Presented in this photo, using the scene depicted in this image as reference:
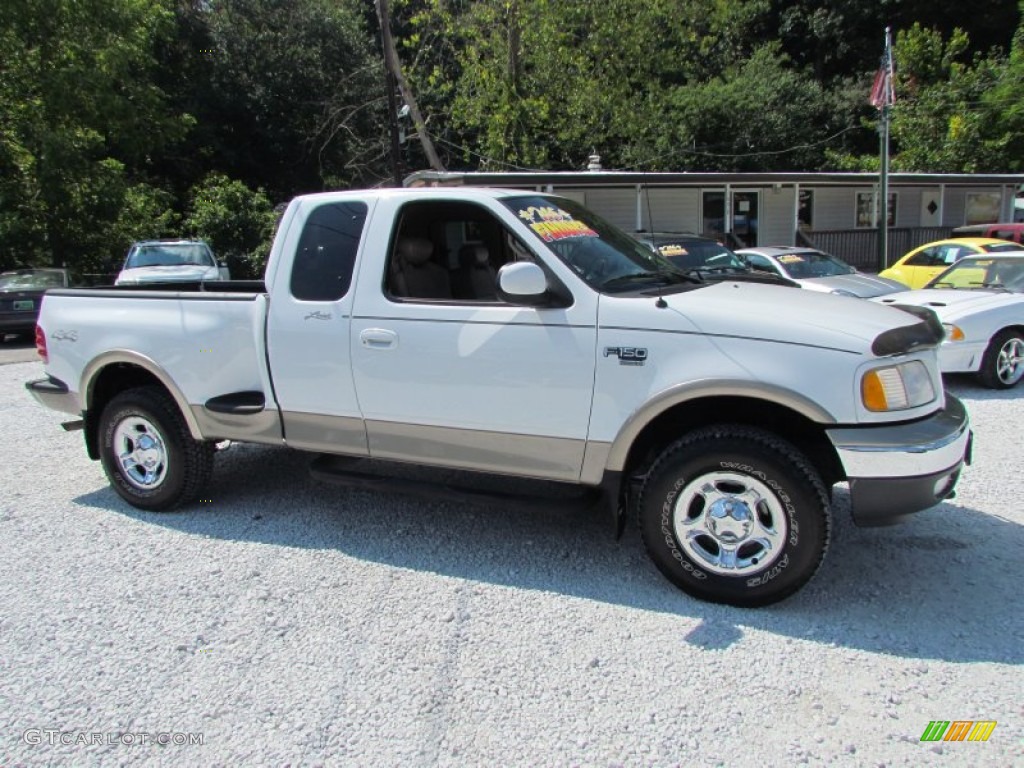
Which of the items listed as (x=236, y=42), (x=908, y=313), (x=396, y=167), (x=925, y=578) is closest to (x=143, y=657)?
(x=925, y=578)

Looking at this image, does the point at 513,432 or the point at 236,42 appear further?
the point at 236,42

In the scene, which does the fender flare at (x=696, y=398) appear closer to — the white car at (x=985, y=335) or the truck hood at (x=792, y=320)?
the truck hood at (x=792, y=320)

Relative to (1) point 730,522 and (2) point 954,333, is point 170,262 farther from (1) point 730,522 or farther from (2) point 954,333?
(1) point 730,522

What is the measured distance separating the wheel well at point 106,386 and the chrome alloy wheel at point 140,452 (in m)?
0.29

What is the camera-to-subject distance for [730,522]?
3.45m

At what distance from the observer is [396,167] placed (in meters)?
20.9

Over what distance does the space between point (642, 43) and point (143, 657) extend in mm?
23476

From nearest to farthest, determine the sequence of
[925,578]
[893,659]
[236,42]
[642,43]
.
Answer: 1. [893,659]
2. [925,578]
3. [642,43]
4. [236,42]

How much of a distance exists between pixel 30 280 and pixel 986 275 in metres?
16.6

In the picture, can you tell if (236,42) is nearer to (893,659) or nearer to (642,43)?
(642,43)

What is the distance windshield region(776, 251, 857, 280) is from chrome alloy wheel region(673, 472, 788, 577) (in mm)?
8960

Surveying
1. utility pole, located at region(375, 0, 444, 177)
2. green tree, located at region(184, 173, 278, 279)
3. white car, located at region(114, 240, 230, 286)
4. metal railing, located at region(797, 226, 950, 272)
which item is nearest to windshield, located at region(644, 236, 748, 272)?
white car, located at region(114, 240, 230, 286)

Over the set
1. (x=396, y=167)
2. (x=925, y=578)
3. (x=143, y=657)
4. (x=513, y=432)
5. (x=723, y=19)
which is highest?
(x=723, y=19)

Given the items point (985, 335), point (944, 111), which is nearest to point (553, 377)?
point (985, 335)
